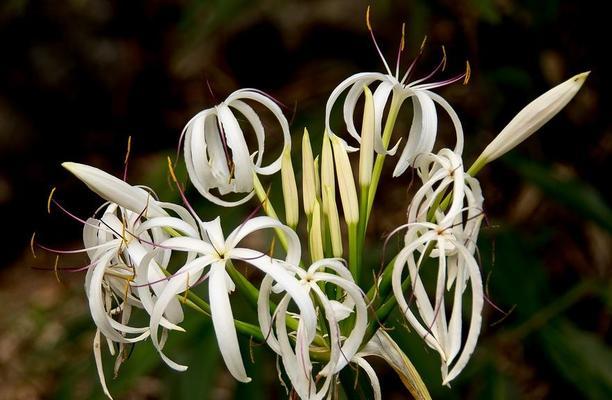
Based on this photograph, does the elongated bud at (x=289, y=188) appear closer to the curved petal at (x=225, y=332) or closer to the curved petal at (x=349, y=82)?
the curved petal at (x=349, y=82)

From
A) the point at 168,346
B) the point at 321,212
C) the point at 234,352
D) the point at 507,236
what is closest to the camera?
A: the point at 234,352

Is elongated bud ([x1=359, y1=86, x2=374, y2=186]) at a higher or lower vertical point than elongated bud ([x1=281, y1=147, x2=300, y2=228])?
higher

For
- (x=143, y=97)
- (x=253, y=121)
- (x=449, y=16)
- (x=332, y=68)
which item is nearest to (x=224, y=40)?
(x=143, y=97)

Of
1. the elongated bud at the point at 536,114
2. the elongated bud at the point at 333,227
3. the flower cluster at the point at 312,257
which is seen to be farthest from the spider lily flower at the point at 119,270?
the elongated bud at the point at 536,114

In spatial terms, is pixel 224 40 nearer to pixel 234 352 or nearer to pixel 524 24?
pixel 524 24

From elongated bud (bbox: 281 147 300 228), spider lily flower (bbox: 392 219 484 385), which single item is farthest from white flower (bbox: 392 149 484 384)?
elongated bud (bbox: 281 147 300 228)

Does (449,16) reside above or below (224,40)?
above

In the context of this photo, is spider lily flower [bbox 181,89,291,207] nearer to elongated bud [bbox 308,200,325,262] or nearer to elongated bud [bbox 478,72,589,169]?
elongated bud [bbox 308,200,325,262]
